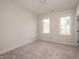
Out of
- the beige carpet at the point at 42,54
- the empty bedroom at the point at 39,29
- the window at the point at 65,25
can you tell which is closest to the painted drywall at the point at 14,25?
the empty bedroom at the point at 39,29

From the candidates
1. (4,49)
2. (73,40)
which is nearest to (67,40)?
(73,40)

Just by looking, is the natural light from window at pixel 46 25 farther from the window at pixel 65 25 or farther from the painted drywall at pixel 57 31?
the window at pixel 65 25

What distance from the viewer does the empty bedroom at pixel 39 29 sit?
3.24m

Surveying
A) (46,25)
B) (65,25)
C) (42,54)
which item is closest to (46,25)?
(46,25)

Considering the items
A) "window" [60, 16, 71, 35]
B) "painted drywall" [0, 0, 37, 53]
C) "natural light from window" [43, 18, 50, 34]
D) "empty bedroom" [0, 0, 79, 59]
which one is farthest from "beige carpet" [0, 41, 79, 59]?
"natural light from window" [43, 18, 50, 34]

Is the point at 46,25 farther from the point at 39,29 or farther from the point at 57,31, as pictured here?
the point at 57,31

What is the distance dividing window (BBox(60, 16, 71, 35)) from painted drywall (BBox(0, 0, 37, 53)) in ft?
7.53

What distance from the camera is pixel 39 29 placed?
6.03m

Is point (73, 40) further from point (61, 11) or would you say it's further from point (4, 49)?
point (4, 49)

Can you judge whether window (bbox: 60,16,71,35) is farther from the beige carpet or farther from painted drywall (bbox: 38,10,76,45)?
the beige carpet

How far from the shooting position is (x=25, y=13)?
4.67 meters

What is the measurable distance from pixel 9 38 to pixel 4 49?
59cm

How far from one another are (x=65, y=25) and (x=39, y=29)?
7.51 ft

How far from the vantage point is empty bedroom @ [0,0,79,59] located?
3.24 m
